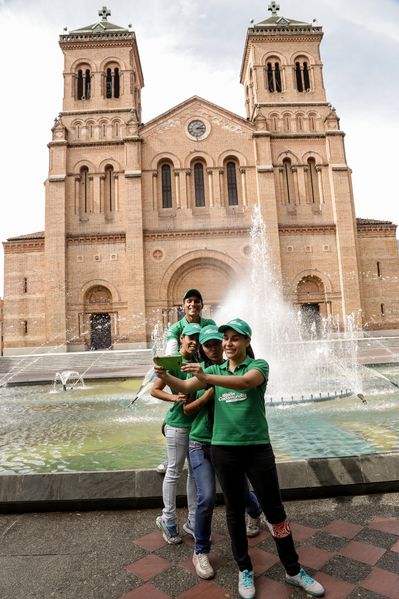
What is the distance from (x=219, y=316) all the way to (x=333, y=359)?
10883 mm

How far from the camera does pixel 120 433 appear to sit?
6.51m

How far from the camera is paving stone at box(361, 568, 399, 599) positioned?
2.46 metres

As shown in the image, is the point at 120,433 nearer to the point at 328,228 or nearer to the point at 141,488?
the point at 141,488

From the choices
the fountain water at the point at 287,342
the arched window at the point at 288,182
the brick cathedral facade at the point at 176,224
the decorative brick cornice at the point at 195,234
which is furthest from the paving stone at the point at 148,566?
the arched window at the point at 288,182

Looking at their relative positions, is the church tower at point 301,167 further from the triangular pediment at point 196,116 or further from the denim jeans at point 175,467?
the denim jeans at point 175,467

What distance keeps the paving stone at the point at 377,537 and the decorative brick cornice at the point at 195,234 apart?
1037 inches

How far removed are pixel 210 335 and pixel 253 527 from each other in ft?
5.27

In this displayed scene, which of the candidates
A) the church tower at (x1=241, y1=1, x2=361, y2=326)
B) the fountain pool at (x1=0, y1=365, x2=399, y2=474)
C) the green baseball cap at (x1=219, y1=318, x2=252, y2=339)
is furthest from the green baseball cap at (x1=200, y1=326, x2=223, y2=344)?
the church tower at (x1=241, y1=1, x2=361, y2=326)

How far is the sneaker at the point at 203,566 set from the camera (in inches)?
106

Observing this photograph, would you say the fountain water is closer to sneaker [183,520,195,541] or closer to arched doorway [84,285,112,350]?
sneaker [183,520,195,541]

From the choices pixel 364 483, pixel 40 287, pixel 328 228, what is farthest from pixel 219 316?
pixel 364 483

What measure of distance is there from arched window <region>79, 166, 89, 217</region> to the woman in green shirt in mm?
28496

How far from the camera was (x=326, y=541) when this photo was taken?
3.10 metres

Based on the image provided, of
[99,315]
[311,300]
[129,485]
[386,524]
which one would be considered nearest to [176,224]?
[99,315]
